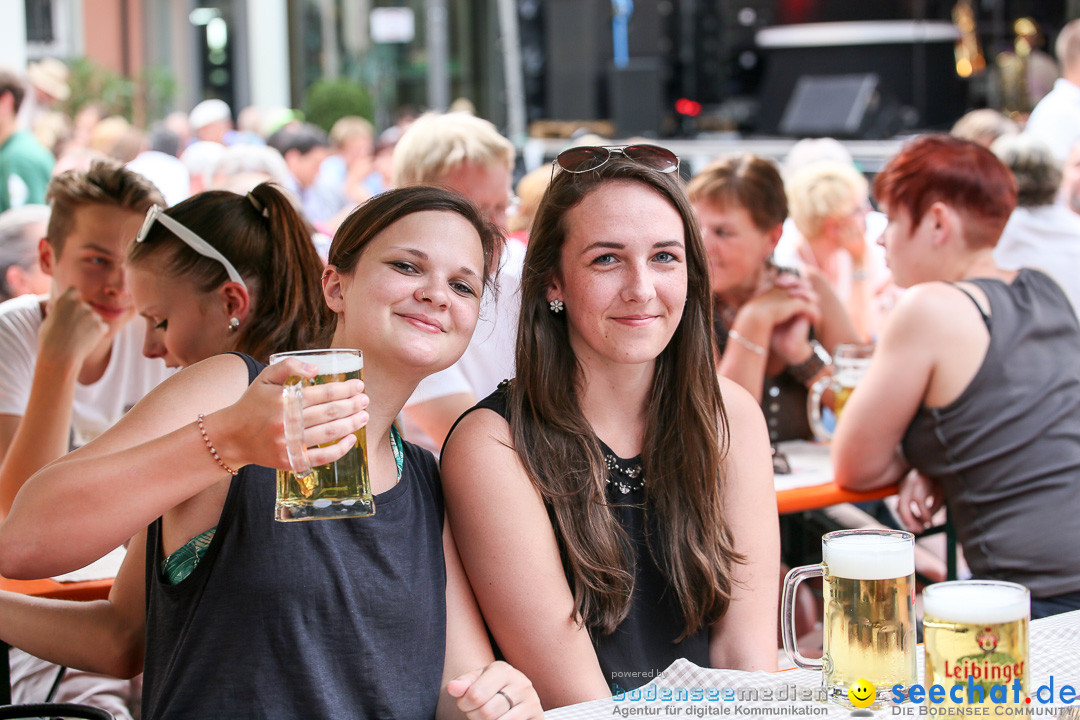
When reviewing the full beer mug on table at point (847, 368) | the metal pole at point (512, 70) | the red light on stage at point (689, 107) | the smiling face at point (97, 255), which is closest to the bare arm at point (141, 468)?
the smiling face at point (97, 255)

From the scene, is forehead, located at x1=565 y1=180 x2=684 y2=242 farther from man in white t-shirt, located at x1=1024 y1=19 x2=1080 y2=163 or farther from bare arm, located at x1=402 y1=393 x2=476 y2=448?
man in white t-shirt, located at x1=1024 y1=19 x2=1080 y2=163

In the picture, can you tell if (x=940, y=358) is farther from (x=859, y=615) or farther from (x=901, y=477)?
(x=859, y=615)

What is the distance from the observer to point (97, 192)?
8.14 feet

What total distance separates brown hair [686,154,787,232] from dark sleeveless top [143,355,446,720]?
210 centimetres

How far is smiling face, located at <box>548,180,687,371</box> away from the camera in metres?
1.70

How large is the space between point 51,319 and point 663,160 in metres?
1.40

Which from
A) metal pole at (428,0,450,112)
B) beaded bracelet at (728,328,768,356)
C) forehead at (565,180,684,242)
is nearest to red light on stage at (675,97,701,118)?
metal pole at (428,0,450,112)

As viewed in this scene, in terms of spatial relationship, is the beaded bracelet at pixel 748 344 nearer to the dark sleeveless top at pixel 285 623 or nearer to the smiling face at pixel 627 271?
the smiling face at pixel 627 271

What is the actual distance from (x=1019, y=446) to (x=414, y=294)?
154 cm

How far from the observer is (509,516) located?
1581 mm

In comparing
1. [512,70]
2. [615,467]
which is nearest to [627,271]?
[615,467]

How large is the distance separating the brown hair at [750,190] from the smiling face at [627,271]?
5.18 feet

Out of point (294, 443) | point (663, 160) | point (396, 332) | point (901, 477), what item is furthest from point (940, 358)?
Result: point (294, 443)

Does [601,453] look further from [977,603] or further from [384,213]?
[977,603]
